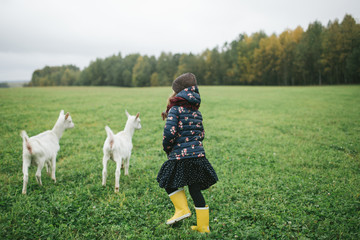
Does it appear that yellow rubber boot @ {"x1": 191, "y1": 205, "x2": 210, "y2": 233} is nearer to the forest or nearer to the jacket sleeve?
the jacket sleeve

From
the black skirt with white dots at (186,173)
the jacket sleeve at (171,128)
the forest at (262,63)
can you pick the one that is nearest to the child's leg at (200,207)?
the black skirt with white dots at (186,173)

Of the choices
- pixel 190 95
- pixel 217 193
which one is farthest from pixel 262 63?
pixel 190 95

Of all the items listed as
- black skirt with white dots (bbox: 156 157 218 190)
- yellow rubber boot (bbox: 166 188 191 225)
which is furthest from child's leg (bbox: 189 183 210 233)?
yellow rubber boot (bbox: 166 188 191 225)

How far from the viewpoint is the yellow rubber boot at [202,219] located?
3820mm

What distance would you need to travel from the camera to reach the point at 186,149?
12.5ft

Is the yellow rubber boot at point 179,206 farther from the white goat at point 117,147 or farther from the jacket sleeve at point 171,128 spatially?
the white goat at point 117,147

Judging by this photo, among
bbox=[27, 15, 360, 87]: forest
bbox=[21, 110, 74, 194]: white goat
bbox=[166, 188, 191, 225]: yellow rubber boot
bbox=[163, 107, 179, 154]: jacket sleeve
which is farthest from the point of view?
bbox=[27, 15, 360, 87]: forest

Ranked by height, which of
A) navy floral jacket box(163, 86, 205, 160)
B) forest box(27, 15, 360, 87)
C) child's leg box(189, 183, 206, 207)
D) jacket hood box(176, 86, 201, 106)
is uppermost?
forest box(27, 15, 360, 87)

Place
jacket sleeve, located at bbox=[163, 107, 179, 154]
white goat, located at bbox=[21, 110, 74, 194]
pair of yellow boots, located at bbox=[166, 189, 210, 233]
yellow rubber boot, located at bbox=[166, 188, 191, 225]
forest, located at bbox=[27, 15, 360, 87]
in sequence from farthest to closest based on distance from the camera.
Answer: forest, located at bbox=[27, 15, 360, 87]
white goat, located at bbox=[21, 110, 74, 194]
yellow rubber boot, located at bbox=[166, 188, 191, 225]
pair of yellow boots, located at bbox=[166, 189, 210, 233]
jacket sleeve, located at bbox=[163, 107, 179, 154]

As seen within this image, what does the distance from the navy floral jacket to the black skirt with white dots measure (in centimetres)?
11

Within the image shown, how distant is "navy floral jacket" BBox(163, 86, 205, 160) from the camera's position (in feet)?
12.4

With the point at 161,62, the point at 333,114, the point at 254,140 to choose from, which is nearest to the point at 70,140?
the point at 254,140

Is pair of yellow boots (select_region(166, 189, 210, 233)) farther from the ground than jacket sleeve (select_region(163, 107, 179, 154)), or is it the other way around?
jacket sleeve (select_region(163, 107, 179, 154))

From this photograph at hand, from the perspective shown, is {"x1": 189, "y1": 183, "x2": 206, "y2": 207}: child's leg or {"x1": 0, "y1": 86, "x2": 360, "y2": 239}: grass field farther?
{"x1": 0, "y1": 86, "x2": 360, "y2": 239}: grass field
